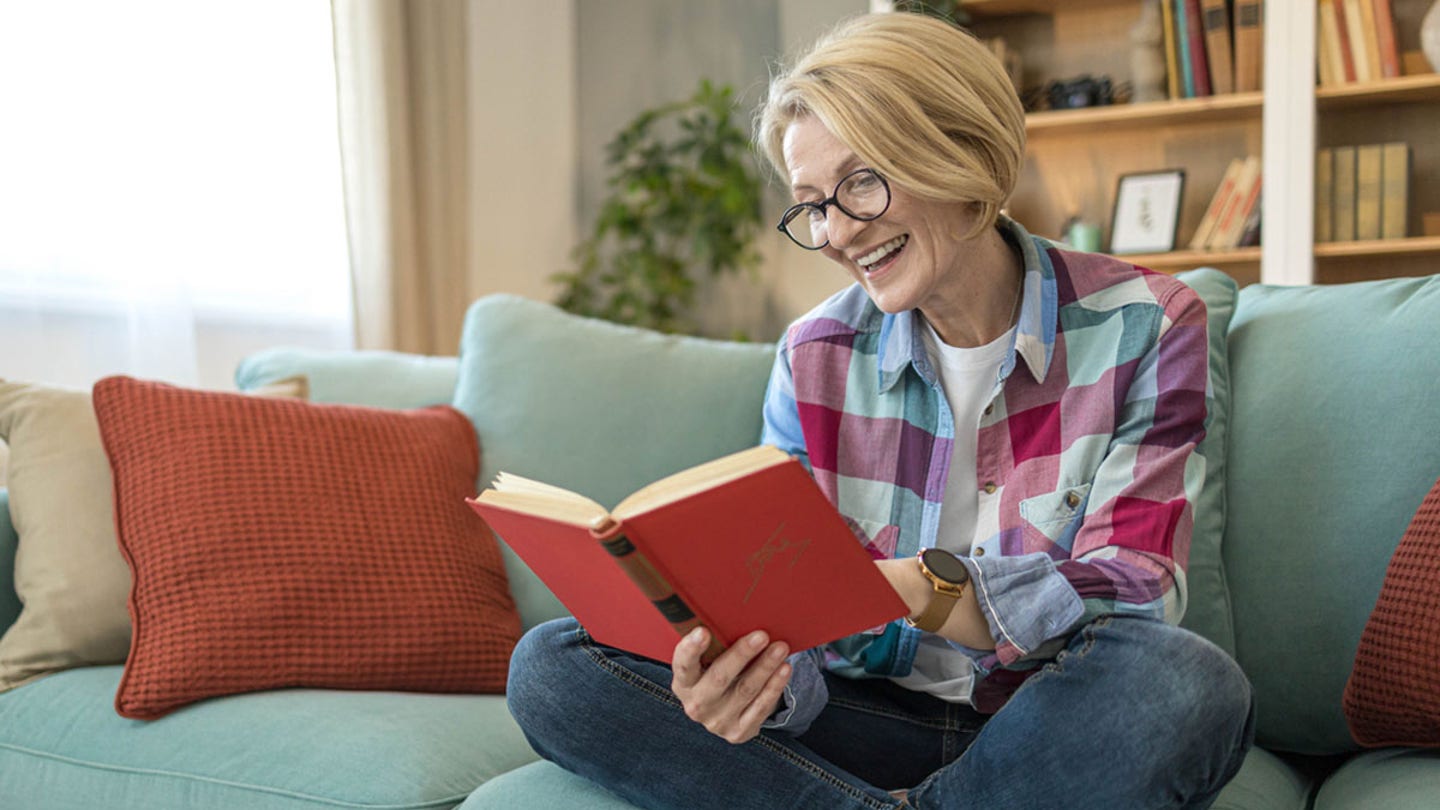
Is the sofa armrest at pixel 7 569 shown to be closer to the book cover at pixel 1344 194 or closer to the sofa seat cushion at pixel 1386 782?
the sofa seat cushion at pixel 1386 782

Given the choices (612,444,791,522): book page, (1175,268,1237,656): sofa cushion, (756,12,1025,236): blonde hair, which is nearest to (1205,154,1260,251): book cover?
(1175,268,1237,656): sofa cushion

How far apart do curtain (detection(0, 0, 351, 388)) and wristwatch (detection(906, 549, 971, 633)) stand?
1.89m

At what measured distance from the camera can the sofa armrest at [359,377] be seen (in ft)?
6.11

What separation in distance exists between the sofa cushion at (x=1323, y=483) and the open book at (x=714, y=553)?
656 mm

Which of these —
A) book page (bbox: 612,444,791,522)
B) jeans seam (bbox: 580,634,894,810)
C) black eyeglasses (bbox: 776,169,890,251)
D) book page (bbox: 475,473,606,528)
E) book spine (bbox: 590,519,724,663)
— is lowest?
jeans seam (bbox: 580,634,894,810)

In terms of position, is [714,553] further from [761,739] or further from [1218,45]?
[1218,45]

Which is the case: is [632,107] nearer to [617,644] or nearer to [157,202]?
[157,202]

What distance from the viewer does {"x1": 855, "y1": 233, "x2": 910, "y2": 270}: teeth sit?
1195 millimetres

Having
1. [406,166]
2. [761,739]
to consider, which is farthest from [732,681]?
[406,166]

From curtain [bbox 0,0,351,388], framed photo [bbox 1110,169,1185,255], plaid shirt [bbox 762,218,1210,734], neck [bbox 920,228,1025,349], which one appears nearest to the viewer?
plaid shirt [bbox 762,218,1210,734]

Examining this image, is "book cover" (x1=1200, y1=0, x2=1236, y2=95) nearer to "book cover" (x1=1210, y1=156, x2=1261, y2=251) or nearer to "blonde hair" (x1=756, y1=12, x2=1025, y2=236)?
"book cover" (x1=1210, y1=156, x2=1261, y2=251)

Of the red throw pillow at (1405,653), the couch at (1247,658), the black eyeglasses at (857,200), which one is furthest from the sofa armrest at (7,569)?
the red throw pillow at (1405,653)

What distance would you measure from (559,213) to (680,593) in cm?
318

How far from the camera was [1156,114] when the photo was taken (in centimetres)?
321
